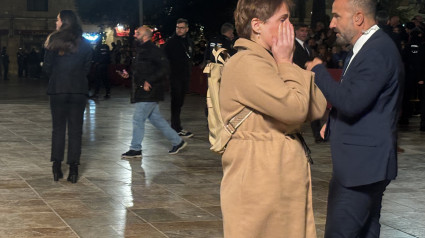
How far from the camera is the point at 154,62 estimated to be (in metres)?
11.8

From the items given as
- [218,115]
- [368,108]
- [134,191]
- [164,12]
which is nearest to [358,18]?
[368,108]

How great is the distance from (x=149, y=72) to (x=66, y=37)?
2.56m

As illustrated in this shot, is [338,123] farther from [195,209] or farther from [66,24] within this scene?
[66,24]

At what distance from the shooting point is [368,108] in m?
4.35

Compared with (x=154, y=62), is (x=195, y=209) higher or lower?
lower

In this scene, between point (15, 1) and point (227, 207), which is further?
point (15, 1)

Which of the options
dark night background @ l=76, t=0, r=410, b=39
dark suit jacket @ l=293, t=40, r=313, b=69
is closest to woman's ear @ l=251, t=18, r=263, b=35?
dark suit jacket @ l=293, t=40, r=313, b=69

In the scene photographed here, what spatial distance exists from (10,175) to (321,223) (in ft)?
13.6

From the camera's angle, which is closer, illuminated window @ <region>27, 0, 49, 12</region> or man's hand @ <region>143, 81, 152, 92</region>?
man's hand @ <region>143, 81, 152, 92</region>

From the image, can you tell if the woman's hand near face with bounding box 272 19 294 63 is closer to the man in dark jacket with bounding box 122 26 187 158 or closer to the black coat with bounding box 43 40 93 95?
the black coat with bounding box 43 40 93 95

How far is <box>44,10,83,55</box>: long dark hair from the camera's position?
9227mm

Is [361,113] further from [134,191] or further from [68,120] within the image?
[68,120]

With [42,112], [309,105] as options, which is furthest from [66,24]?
[42,112]

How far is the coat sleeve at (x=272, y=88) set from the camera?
11.6 ft
